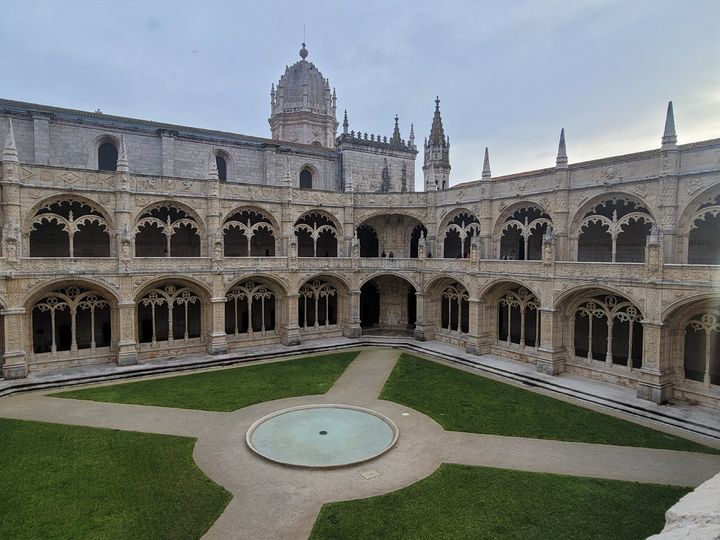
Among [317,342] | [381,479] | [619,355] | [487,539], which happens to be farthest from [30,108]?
[619,355]

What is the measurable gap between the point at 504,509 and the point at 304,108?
4047cm

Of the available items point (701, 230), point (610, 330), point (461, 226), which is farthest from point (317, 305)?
point (701, 230)

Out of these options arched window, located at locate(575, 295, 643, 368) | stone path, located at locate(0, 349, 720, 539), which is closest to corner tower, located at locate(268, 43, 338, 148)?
arched window, located at locate(575, 295, 643, 368)

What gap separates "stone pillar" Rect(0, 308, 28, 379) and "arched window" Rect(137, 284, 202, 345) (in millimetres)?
5670

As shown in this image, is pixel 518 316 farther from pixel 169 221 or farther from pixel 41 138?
pixel 41 138

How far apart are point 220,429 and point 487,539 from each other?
9652mm

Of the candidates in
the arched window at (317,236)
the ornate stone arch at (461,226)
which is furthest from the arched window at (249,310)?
the ornate stone arch at (461,226)

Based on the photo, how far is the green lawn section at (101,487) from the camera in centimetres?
1044

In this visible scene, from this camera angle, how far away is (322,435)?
15227mm

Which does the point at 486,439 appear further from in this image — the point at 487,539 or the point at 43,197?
the point at 43,197

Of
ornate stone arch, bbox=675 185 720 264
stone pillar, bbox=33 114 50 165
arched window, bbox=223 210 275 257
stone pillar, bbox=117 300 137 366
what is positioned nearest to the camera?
ornate stone arch, bbox=675 185 720 264

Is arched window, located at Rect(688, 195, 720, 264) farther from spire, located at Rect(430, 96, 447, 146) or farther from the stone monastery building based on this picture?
spire, located at Rect(430, 96, 447, 146)

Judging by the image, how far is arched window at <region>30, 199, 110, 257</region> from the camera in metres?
24.7

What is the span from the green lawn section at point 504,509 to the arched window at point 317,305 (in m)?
18.7
